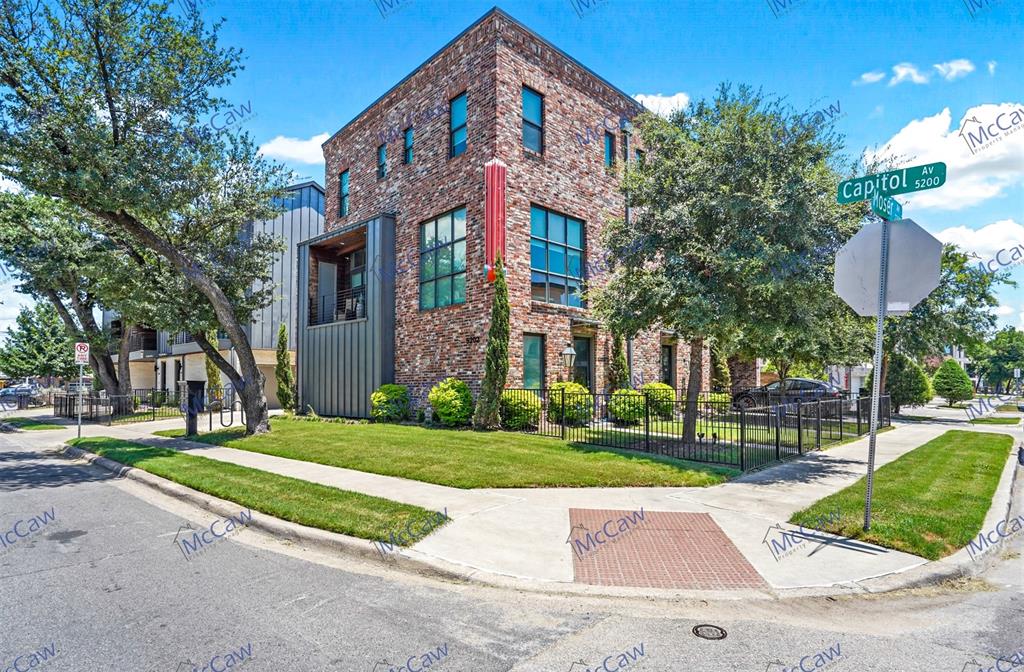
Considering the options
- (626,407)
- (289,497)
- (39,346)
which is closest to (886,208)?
(289,497)

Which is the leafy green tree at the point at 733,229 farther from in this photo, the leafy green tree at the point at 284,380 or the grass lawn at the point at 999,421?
the grass lawn at the point at 999,421

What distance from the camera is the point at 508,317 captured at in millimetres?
15070

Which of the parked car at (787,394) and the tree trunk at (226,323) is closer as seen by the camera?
the tree trunk at (226,323)

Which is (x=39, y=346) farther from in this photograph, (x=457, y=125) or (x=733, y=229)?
(x=733, y=229)

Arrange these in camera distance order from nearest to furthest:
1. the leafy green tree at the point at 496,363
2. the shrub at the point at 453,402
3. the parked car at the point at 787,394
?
the leafy green tree at the point at 496,363
the shrub at the point at 453,402
the parked car at the point at 787,394

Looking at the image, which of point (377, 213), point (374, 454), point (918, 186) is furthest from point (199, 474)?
point (377, 213)

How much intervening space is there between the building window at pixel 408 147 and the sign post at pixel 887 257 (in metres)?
15.7

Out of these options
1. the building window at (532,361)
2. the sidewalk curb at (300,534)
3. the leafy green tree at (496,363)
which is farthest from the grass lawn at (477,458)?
the sidewalk curb at (300,534)

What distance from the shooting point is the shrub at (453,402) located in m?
15.4

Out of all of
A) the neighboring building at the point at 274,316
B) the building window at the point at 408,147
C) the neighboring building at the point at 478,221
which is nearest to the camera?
the neighboring building at the point at 478,221

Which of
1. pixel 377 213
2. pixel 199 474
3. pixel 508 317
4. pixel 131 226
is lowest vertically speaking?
pixel 199 474

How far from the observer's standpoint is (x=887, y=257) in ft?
19.1

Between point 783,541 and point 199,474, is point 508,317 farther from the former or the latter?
point 783,541

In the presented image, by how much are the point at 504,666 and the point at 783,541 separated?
12.3 feet
